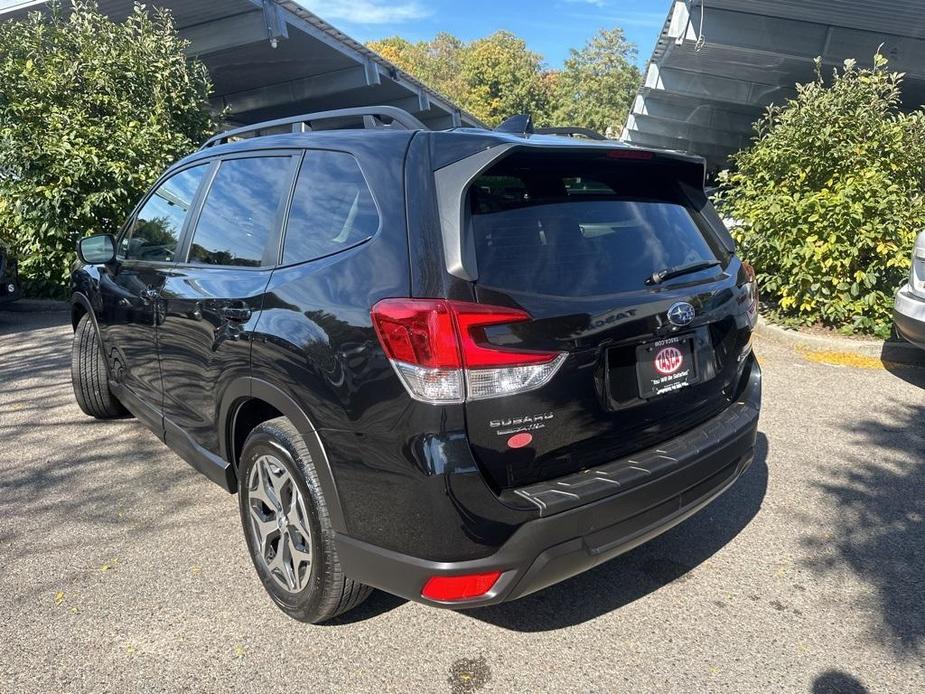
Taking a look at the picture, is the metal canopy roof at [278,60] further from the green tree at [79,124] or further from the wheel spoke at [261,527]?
the wheel spoke at [261,527]

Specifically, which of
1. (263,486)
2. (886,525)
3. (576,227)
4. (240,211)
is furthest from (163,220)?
(886,525)

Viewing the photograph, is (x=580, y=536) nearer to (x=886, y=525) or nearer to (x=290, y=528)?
(x=290, y=528)

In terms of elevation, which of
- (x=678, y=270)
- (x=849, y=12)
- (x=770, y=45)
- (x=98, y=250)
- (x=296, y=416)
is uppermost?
(x=849, y=12)

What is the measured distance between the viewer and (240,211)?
308 centimetres

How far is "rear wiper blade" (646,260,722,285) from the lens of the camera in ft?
8.35

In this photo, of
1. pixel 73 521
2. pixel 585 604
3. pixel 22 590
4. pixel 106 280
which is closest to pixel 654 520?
pixel 585 604

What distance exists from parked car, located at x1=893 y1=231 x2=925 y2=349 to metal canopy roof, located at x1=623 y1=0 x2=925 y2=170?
6.21 meters

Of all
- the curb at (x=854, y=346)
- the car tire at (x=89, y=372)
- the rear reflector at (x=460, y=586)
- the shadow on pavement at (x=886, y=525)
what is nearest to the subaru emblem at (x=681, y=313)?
the rear reflector at (x=460, y=586)

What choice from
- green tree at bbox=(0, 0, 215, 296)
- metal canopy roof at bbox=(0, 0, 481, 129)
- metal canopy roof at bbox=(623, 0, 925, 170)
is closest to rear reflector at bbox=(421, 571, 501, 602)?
metal canopy roof at bbox=(0, 0, 481, 129)

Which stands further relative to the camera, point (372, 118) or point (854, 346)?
point (854, 346)

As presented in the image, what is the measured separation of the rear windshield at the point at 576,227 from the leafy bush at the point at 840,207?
4.63 m

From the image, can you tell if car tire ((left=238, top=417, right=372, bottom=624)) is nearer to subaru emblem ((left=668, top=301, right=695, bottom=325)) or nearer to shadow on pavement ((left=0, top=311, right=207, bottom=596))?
shadow on pavement ((left=0, top=311, right=207, bottom=596))

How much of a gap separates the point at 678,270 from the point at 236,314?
1.72m

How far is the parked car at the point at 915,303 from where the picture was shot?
515cm
